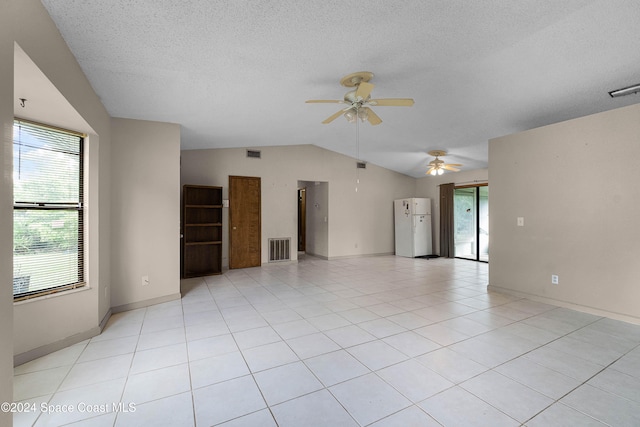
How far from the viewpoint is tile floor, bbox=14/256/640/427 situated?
1737 mm

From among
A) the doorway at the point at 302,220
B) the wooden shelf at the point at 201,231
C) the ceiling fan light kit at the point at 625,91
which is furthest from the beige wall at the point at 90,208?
the doorway at the point at 302,220

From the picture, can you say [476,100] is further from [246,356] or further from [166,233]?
[166,233]

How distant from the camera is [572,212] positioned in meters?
3.68

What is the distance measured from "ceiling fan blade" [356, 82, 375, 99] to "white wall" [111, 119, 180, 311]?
Answer: 2835 mm

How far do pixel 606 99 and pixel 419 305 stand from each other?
3.70 m

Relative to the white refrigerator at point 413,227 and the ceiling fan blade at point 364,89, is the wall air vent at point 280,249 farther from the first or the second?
the ceiling fan blade at point 364,89

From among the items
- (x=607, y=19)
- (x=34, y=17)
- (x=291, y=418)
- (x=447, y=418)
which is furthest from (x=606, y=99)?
(x=34, y=17)

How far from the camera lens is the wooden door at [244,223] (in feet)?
20.9

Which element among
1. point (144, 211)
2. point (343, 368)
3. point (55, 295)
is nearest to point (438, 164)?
point (343, 368)

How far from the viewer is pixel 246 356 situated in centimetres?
245

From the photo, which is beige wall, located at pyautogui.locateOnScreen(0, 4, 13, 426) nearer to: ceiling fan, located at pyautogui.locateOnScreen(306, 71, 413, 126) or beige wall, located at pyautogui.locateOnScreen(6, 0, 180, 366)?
beige wall, located at pyautogui.locateOnScreen(6, 0, 180, 366)

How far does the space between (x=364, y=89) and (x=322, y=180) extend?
188 inches

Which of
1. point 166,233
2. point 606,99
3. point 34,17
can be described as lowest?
point 166,233

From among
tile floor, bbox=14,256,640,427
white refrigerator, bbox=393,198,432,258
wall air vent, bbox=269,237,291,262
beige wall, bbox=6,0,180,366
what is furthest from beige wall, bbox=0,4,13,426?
white refrigerator, bbox=393,198,432,258
